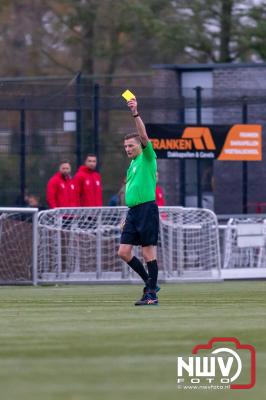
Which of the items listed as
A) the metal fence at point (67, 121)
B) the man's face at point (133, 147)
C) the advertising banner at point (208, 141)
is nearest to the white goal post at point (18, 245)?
the metal fence at point (67, 121)

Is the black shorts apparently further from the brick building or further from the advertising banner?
the brick building

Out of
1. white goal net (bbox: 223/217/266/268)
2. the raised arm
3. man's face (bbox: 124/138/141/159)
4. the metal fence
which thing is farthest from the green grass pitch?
the metal fence

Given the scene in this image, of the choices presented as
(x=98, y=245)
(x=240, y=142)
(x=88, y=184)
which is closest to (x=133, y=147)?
(x=98, y=245)

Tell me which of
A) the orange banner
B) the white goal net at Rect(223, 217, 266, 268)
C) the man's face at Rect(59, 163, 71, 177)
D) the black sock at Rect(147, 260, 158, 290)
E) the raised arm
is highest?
the raised arm

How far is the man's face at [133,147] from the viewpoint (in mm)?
12648

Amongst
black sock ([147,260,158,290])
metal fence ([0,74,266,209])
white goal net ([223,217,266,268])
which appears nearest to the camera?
black sock ([147,260,158,290])

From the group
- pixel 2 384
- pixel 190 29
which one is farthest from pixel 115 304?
pixel 190 29

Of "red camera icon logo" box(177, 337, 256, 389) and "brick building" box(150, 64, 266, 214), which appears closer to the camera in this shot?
"red camera icon logo" box(177, 337, 256, 389)

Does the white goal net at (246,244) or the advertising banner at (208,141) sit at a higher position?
the advertising banner at (208,141)

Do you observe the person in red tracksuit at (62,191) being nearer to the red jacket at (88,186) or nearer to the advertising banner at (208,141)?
the red jacket at (88,186)

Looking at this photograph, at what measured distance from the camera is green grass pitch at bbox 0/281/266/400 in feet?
22.1

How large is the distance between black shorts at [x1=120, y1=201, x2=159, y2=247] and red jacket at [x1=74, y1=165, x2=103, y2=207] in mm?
7012

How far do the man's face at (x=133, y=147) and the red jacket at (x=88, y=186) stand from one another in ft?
23.6

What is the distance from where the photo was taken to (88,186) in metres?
20.0
